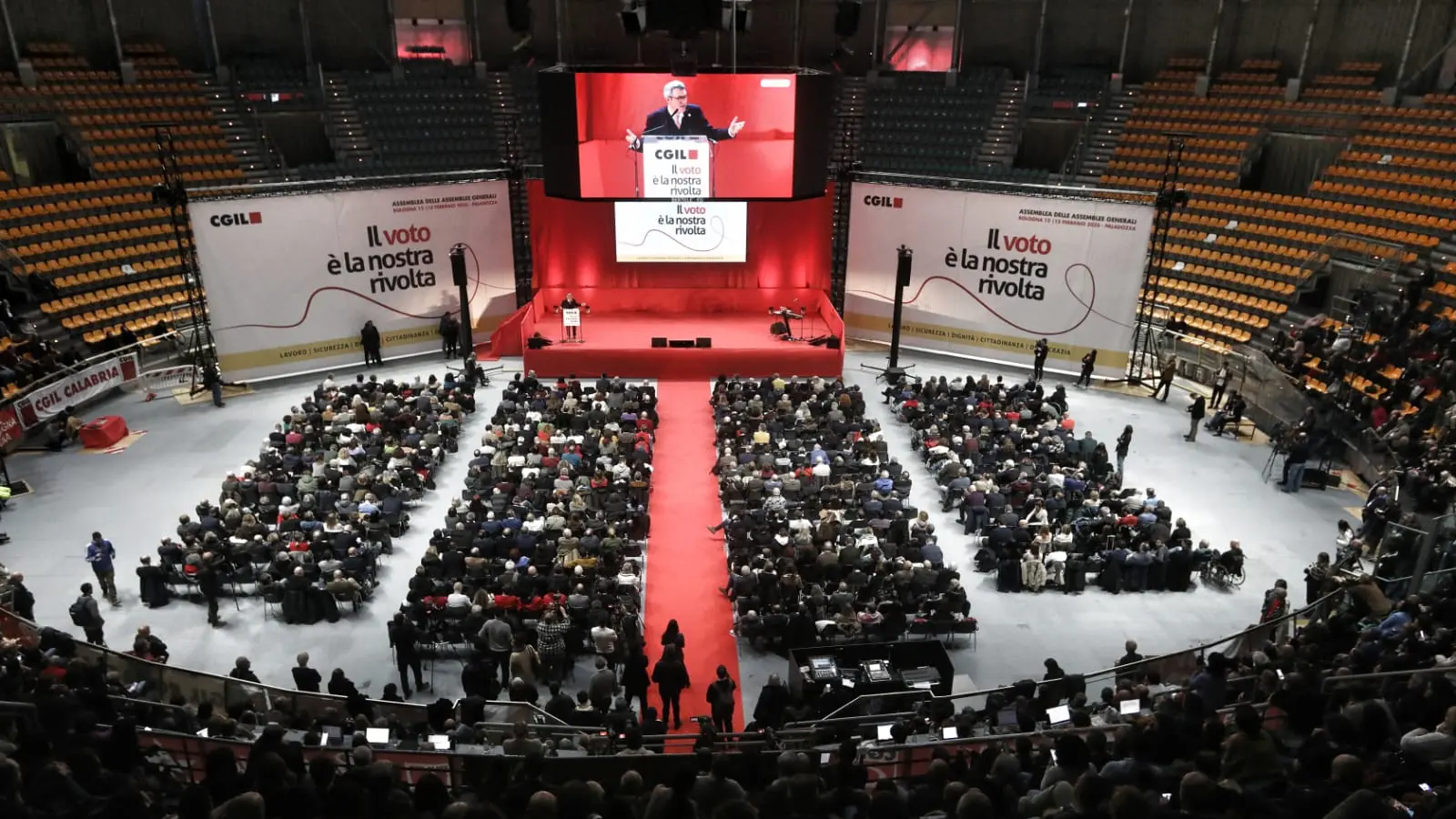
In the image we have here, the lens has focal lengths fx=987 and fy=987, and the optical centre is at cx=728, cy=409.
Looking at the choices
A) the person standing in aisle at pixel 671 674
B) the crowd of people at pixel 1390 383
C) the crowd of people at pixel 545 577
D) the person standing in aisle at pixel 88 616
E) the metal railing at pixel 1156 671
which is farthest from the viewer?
the crowd of people at pixel 1390 383

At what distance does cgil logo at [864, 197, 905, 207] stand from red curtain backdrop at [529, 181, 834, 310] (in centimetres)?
176

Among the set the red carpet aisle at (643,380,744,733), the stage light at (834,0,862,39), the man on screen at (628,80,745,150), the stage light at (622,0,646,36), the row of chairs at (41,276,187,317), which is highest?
the stage light at (834,0,862,39)

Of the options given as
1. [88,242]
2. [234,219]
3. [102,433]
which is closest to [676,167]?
[234,219]

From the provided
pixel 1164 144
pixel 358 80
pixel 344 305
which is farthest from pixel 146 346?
pixel 1164 144

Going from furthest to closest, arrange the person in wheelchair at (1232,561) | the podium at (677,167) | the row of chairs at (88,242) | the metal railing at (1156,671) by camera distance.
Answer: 1. the podium at (677,167)
2. the row of chairs at (88,242)
3. the person in wheelchair at (1232,561)
4. the metal railing at (1156,671)

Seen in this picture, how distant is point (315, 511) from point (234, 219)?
1061 centimetres

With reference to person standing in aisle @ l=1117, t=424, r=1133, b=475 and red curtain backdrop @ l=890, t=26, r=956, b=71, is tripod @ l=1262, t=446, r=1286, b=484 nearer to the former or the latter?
person standing in aisle @ l=1117, t=424, r=1133, b=475

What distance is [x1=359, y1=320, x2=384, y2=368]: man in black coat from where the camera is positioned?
1019 inches

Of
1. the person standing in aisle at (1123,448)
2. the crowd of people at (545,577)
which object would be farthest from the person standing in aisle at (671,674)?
the person standing in aisle at (1123,448)

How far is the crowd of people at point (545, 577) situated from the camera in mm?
12719

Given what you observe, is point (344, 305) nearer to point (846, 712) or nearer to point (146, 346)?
point (146, 346)

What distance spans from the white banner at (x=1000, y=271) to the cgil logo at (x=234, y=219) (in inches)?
622

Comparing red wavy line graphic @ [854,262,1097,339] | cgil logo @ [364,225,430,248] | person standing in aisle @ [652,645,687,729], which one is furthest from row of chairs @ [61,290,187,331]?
red wavy line graphic @ [854,262,1097,339]

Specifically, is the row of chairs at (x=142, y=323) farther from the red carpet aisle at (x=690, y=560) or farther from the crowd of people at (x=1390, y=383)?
the crowd of people at (x=1390, y=383)
